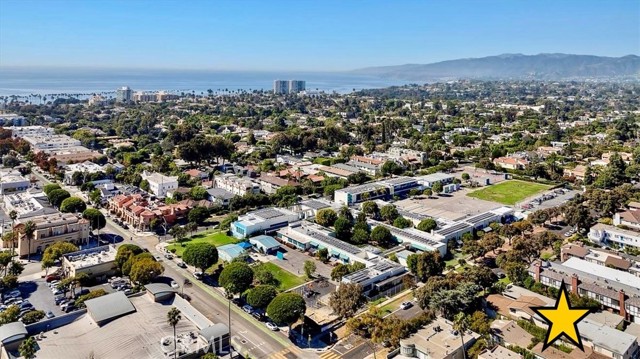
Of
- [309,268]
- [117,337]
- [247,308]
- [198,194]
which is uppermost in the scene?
[198,194]

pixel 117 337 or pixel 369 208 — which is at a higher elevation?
pixel 369 208

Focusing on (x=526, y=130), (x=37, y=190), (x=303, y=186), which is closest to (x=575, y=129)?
(x=526, y=130)

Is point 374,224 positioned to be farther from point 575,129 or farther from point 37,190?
point 575,129

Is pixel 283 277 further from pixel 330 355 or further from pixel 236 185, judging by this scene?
pixel 236 185

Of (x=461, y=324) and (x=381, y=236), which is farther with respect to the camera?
(x=381, y=236)

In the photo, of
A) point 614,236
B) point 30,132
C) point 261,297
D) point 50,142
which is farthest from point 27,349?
point 30,132

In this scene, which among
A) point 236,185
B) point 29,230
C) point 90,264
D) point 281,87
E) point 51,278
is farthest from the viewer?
point 281,87

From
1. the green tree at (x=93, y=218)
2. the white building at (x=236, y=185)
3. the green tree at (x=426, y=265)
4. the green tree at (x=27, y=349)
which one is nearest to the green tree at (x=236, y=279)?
the green tree at (x=27, y=349)

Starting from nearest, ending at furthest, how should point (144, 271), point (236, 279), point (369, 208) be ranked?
point (236, 279) < point (144, 271) < point (369, 208)
